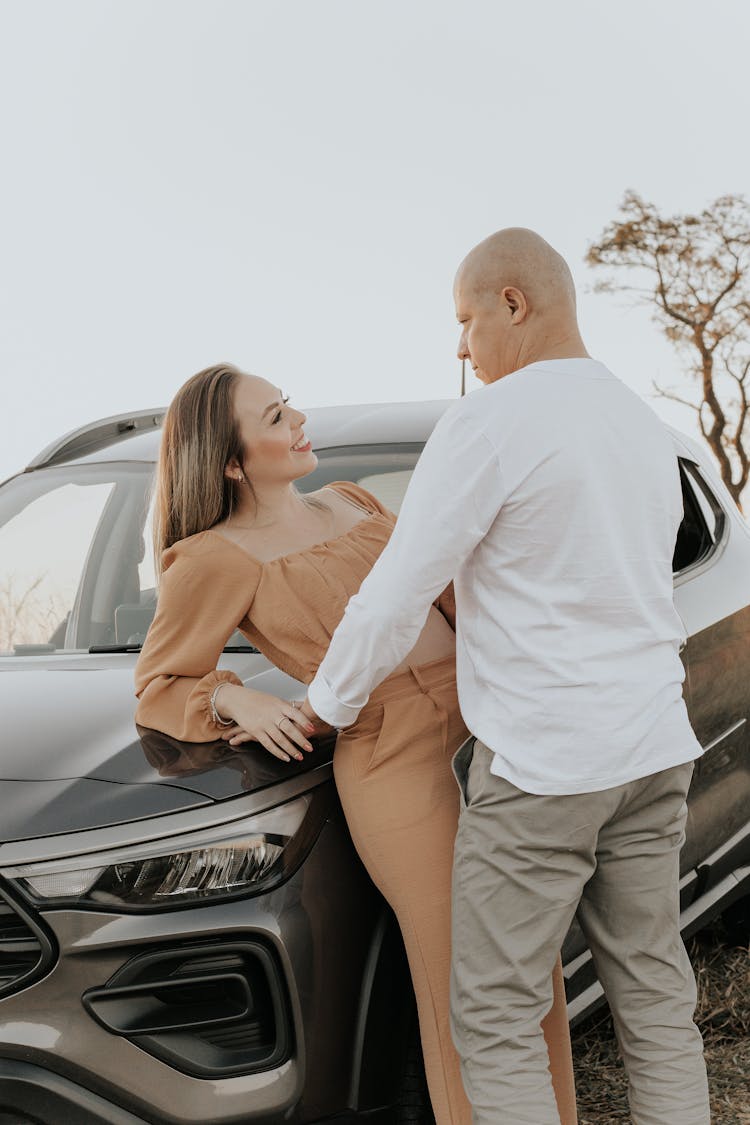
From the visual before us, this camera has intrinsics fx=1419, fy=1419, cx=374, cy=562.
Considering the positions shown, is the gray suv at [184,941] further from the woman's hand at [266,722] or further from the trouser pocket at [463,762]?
the trouser pocket at [463,762]

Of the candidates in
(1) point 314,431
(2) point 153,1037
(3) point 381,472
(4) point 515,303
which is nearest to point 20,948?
(2) point 153,1037

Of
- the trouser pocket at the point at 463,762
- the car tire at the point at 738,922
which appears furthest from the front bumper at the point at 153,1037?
the car tire at the point at 738,922

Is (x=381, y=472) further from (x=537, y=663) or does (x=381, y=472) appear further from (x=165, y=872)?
(x=165, y=872)

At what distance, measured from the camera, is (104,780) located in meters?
2.27

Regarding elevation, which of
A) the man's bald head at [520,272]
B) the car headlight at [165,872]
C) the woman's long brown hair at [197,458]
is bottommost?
the car headlight at [165,872]

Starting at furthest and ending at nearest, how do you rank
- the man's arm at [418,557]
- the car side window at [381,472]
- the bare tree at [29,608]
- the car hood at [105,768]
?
1. the bare tree at [29,608]
2. the car side window at [381,472]
3. the car hood at [105,768]
4. the man's arm at [418,557]

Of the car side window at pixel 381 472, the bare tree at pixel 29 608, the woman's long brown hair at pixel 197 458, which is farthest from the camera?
the bare tree at pixel 29 608

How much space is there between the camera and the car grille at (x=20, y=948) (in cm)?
212

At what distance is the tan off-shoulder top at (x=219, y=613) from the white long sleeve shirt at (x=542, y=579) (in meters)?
0.26

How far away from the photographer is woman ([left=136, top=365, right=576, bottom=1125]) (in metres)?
2.30

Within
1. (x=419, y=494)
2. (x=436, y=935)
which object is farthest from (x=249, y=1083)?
(x=419, y=494)

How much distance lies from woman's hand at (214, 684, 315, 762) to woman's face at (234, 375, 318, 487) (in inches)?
17.3

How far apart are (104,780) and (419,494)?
0.69m

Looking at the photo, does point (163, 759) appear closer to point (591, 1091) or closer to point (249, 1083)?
point (249, 1083)
